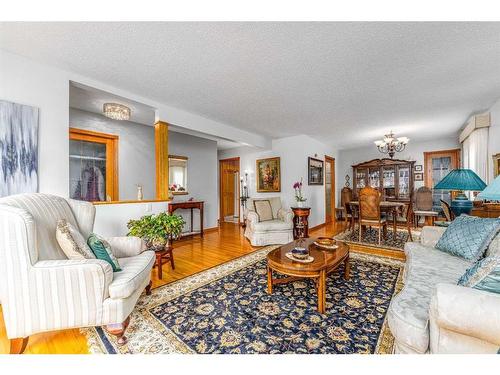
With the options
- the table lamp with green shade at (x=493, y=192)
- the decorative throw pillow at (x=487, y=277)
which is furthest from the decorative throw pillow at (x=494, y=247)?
the decorative throw pillow at (x=487, y=277)

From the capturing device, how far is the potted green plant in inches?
98.6

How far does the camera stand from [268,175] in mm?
5824

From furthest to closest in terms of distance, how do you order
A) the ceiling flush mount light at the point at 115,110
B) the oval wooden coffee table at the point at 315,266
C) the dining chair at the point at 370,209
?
the dining chair at the point at 370,209 → the ceiling flush mount light at the point at 115,110 → the oval wooden coffee table at the point at 315,266

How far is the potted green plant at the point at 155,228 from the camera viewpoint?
251 centimetres

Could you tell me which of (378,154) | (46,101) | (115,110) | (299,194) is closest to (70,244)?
(46,101)

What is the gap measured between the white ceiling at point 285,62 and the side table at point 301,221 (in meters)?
1.98

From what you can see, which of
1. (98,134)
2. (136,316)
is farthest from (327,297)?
(98,134)

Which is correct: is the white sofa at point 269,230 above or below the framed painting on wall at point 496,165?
below

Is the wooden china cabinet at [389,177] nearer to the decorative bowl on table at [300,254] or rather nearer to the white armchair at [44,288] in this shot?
the decorative bowl on table at [300,254]

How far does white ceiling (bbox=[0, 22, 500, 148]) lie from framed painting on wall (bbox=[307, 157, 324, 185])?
1.95m

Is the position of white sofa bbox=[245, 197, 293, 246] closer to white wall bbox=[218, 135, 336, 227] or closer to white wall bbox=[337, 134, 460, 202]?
white wall bbox=[218, 135, 336, 227]

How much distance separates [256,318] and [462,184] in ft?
9.41

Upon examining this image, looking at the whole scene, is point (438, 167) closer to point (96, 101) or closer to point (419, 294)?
point (419, 294)
